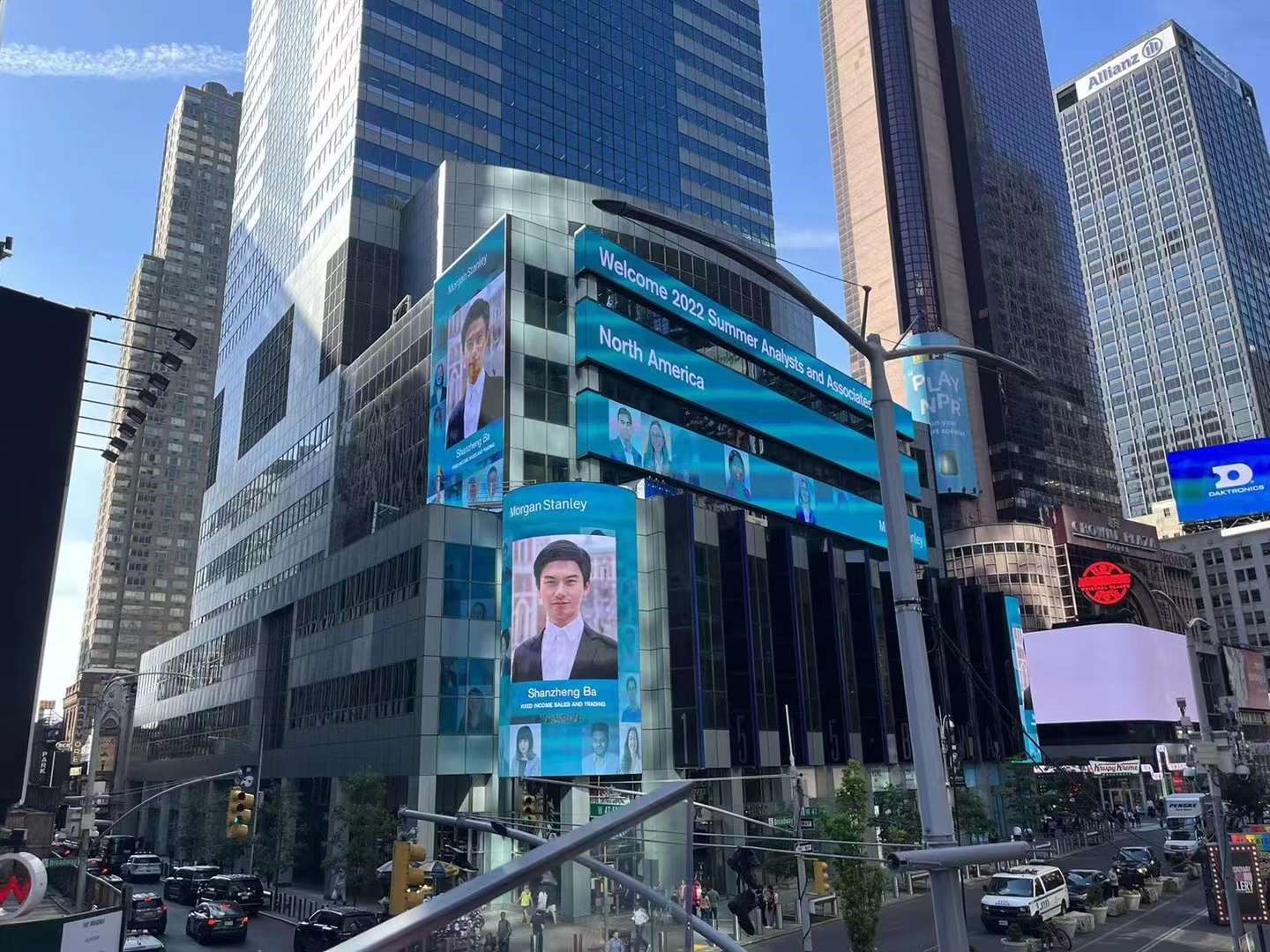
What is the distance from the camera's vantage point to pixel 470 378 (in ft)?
186

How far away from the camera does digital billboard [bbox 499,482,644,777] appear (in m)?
45.0

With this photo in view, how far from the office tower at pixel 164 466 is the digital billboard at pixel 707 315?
129m

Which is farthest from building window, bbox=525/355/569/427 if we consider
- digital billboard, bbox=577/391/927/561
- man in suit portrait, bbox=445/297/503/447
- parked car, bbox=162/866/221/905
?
parked car, bbox=162/866/221/905

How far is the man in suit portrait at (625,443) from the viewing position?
189ft

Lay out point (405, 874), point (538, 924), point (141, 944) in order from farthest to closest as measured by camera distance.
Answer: point (141, 944) < point (405, 874) < point (538, 924)

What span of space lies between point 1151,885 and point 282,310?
8115cm

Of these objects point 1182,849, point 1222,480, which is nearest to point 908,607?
point 1182,849

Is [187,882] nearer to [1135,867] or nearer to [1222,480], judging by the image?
[1135,867]

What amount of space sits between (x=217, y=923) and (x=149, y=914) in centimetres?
276

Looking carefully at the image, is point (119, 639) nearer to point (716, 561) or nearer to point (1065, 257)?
point (716, 561)

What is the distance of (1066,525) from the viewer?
133 meters

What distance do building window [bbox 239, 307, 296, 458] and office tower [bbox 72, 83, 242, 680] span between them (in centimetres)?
7976

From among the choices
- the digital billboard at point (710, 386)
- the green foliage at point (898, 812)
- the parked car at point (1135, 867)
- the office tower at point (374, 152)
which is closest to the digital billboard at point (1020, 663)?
the digital billboard at point (710, 386)

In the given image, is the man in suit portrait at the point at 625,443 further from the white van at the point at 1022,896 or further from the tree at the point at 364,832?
the white van at the point at 1022,896
